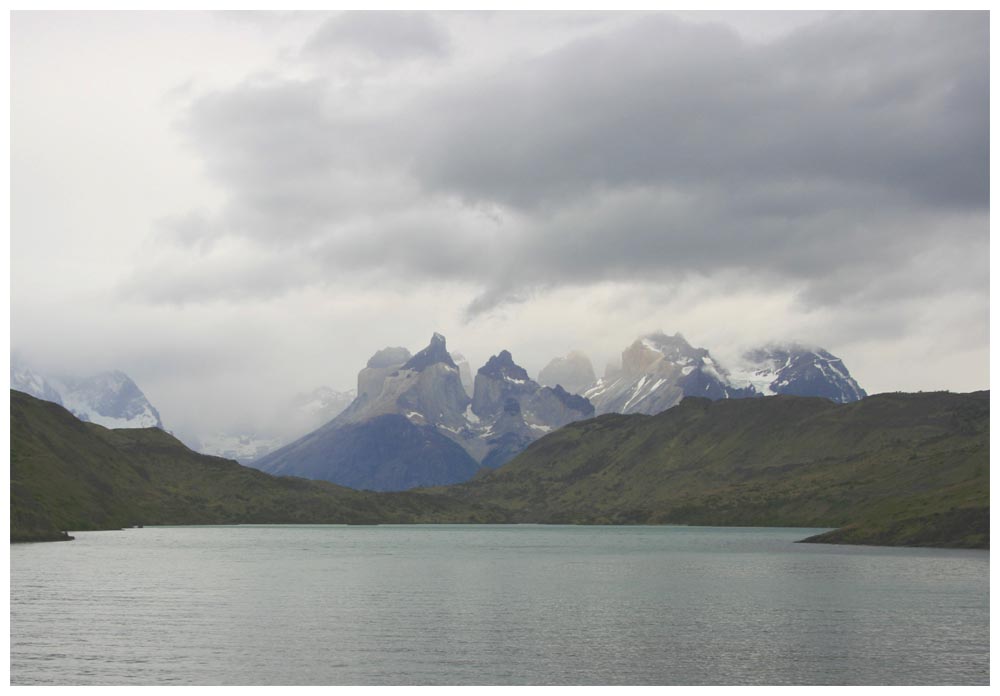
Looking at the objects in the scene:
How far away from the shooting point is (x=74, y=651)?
92.0m

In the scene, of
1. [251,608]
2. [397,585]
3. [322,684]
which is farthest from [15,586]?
[322,684]

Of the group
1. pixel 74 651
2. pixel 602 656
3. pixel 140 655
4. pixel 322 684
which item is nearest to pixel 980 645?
pixel 602 656

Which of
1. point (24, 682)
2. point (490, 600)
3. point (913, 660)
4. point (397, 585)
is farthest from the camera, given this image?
point (397, 585)

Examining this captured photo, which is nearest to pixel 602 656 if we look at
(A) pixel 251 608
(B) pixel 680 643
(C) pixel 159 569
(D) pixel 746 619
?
(B) pixel 680 643

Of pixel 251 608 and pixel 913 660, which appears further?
pixel 251 608

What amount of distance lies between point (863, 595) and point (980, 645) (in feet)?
164

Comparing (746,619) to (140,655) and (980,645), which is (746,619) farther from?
(140,655)

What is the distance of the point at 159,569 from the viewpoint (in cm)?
19350

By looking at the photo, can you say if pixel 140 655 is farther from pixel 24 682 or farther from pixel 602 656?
pixel 602 656

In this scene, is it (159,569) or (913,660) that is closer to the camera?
(913,660)

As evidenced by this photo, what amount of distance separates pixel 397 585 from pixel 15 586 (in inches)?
2148

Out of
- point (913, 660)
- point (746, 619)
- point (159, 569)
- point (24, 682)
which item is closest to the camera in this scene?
point (24, 682)

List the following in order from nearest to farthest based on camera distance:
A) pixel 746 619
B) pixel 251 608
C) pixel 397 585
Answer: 1. pixel 746 619
2. pixel 251 608
3. pixel 397 585

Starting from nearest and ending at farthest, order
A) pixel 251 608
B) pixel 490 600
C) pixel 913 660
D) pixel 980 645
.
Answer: pixel 913 660 < pixel 980 645 < pixel 251 608 < pixel 490 600
